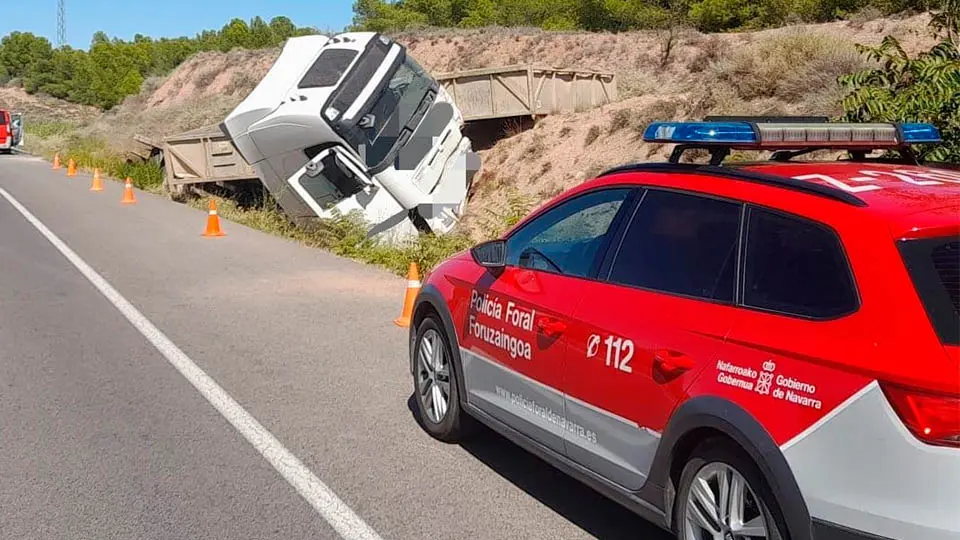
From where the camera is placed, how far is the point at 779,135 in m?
4.30

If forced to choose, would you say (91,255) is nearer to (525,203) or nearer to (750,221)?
(525,203)

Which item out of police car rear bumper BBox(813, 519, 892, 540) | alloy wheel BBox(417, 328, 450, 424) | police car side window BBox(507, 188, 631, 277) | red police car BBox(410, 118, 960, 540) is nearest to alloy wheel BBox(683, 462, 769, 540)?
red police car BBox(410, 118, 960, 540)

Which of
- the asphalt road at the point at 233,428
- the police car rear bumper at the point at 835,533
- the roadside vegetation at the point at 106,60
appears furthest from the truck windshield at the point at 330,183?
the roadside vegetation at the point at 106,60

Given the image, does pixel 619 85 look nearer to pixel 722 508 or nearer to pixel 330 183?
pixel 330 183

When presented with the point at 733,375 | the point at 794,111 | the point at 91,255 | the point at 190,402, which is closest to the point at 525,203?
the point at 794,111

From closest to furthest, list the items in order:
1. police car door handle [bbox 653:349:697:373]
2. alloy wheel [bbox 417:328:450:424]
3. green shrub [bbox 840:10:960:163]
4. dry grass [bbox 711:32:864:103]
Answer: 1. police car door handle [bbox 653:349:697:373]
2. alloy wheel [bbox 417:328:450:424]
3. green shrub [bbox 840:10:960:163]
4. dry grass [bbox 711:32:864:103]

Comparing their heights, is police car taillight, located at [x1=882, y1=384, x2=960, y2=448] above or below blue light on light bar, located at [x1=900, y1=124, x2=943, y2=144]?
below

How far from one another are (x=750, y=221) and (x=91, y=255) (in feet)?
39.9

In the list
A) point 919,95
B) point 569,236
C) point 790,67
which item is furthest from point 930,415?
point 790,67

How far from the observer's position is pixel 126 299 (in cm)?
1095

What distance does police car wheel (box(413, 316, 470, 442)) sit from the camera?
5.96 meters

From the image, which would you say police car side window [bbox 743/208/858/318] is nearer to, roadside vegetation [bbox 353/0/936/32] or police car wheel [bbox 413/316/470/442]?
police car wheel [bbox 413/316/470/442]

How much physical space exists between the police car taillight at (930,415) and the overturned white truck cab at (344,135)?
14335mm

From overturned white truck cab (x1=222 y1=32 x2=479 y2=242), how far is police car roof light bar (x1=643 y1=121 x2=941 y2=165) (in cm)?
1269
